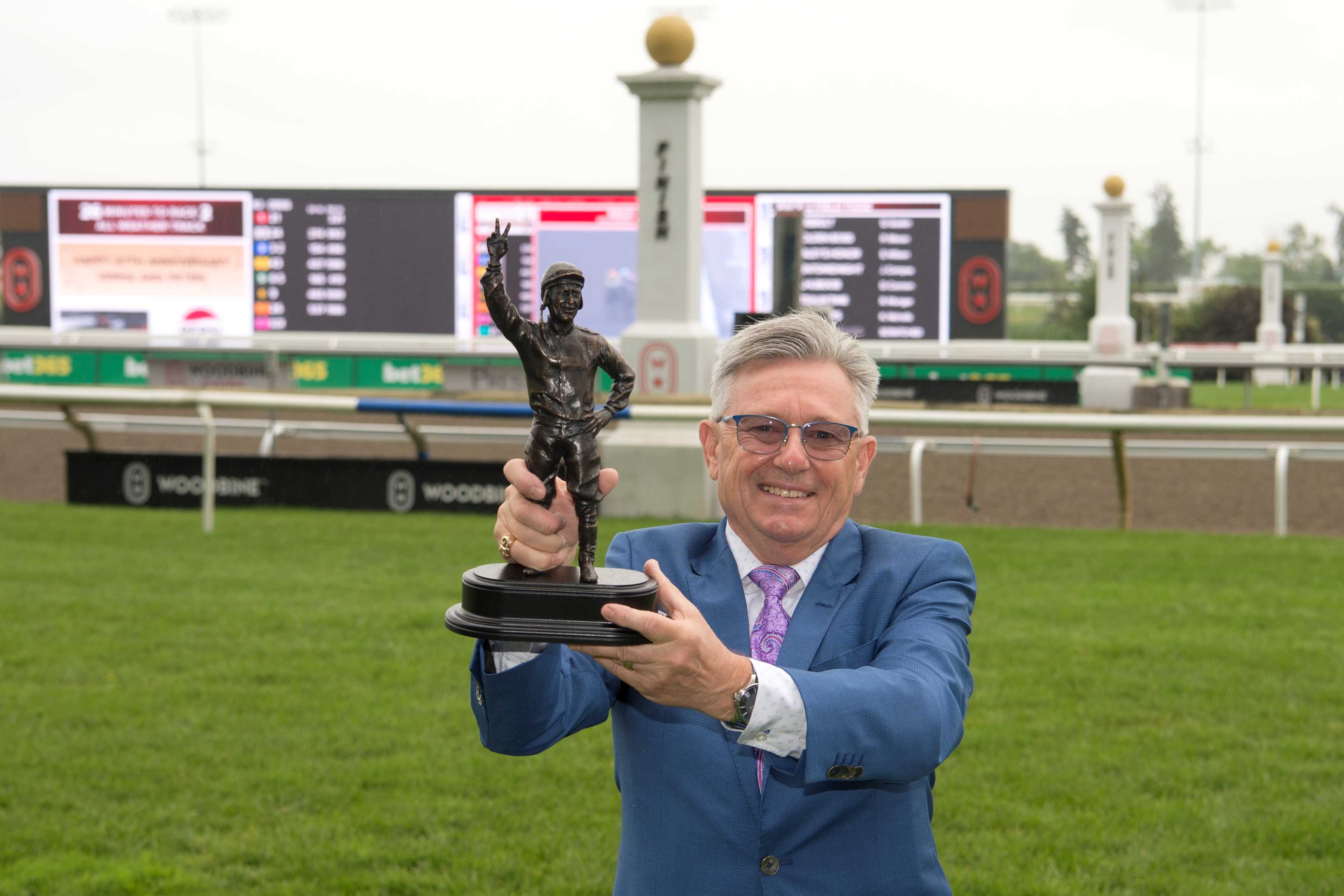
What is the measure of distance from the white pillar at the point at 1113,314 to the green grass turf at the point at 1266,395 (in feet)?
4.26

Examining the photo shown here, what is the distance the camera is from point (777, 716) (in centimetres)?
176

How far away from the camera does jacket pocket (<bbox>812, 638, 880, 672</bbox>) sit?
2.06 m

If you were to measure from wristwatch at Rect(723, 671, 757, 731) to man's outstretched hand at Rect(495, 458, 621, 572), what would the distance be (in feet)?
1.21

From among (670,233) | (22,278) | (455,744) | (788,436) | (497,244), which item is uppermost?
(22,278)

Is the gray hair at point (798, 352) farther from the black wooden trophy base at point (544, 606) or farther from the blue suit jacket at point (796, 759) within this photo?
the black wooden trophy base at point (544, 606)

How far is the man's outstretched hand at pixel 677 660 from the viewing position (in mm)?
1654

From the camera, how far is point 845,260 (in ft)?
65.5

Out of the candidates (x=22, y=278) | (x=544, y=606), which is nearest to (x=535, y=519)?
(x=544, y=606)

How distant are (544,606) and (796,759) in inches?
16.0

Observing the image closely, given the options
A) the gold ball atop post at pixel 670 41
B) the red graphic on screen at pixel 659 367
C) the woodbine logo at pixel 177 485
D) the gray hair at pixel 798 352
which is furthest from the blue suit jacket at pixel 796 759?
the gold ball atop post at pixel 670 41

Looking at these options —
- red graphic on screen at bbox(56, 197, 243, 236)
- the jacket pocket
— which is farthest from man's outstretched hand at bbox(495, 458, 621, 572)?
red graphic on screen at bbox(56, 197, 243, 236)

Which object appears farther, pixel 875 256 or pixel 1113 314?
pixel 1113 314

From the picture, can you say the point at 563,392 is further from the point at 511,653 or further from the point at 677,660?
the point at 677,660

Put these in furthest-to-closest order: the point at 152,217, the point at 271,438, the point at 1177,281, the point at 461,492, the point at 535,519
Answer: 1. the point at 1177,281
2. the point at 152,217
3. the point at 271,438
4. the point at 461,492
5. the point at 535,519
